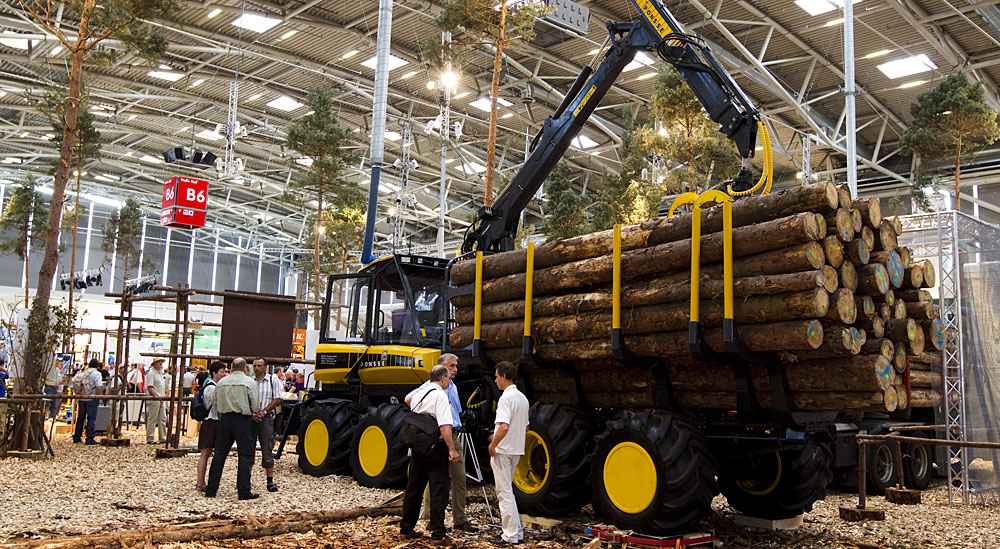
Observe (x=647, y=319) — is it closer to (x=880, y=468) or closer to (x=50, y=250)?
(x=880, y=468)

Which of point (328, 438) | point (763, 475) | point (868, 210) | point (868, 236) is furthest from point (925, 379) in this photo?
point (328, 438)

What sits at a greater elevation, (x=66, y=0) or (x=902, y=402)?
(x=66, y=0)

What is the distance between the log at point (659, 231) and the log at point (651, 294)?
0.39 meters

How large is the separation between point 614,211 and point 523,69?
5.78 m

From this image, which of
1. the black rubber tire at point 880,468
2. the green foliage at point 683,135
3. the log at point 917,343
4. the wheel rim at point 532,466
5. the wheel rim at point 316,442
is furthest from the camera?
the green foliage at point 683,135

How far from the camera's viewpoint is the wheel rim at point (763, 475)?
8258mm

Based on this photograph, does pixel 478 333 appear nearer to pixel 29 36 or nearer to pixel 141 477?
pixel 141 477

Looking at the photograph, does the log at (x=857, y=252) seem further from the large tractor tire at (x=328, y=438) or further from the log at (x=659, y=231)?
the large tractor tire at (x=328, y=438)

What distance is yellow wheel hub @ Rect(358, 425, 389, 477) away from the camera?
10.1 meters

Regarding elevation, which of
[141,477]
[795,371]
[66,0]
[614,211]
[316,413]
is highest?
[66,0]

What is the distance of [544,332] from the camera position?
8250 mm

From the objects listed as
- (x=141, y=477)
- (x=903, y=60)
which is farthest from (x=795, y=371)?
(x=903, y=60)

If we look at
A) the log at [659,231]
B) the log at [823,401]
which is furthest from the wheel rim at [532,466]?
the log at [659,231]

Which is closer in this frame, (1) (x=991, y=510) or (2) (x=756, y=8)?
(1) (x=991, y=510)
